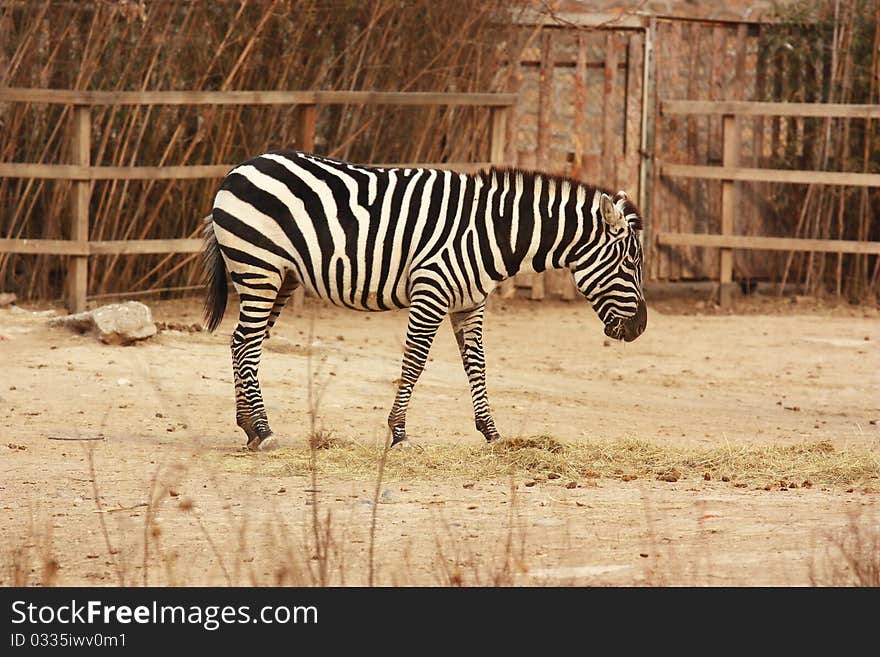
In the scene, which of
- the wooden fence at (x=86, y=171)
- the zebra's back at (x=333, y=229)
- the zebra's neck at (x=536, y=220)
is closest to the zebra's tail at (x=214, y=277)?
the zebra's back at (x=333, y=229)

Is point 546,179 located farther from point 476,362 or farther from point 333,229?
point 333,229

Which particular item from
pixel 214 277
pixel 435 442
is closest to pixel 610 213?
pixel 435 442

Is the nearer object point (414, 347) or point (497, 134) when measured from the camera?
point (414, 347)

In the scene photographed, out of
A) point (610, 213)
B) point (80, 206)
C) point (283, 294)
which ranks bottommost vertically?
point (283, 294)

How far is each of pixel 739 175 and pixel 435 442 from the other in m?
6.76

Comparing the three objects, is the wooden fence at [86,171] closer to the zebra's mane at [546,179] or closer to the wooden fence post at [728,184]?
the wooden fence post at [728,184]

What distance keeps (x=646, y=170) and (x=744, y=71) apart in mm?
1419

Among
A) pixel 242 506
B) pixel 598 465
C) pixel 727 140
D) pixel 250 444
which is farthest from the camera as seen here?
pixel 727 140

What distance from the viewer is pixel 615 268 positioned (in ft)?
27.0

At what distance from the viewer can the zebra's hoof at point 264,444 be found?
26.5 feet

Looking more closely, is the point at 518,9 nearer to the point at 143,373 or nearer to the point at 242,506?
the point at 143,373

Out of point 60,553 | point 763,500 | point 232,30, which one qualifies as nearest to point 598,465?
point 763,500

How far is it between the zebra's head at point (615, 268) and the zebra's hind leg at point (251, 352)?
170 cm

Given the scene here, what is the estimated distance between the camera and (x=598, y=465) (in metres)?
7.62
